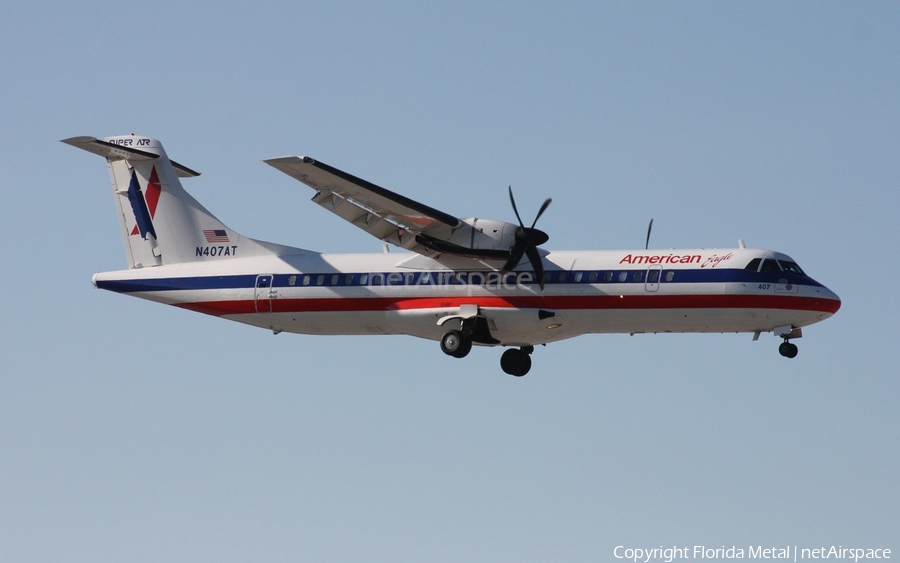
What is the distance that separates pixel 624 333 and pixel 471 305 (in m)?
3.53

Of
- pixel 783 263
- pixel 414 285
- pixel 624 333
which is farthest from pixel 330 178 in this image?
pixel 783 263

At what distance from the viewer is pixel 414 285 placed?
2823 cm

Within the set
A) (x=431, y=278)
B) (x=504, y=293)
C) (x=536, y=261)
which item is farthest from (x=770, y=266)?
(x=431, y=278)

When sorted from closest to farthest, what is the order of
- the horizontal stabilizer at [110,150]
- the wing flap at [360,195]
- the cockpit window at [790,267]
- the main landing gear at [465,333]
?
the wing flap at [360,195] → the cockpit window at [790,267] → the main landing gear at [465,333] → the horizontal stabilizer at [110,150]

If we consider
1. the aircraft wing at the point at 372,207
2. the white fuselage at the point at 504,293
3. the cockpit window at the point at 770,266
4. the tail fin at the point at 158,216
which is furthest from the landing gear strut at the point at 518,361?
the tail fin at the point at 158,216

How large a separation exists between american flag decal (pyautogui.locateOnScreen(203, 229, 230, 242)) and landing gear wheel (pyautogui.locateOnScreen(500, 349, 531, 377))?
25.0 ft

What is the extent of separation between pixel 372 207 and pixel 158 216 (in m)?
6.76

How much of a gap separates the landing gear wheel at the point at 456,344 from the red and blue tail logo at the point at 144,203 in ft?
27.7

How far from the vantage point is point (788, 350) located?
26172 millimetres

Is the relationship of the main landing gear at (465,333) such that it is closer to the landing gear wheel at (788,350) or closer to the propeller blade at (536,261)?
the propeller blade at (536,261)

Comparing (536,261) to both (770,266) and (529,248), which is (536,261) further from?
(770,266)

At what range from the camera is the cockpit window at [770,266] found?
26233 mm

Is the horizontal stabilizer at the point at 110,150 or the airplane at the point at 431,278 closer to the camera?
the airplane at the point at 431,278

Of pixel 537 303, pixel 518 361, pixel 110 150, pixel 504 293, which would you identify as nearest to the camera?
pixel 537 303
